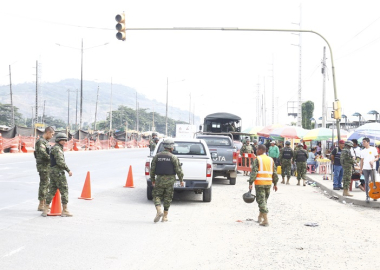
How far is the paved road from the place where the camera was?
6.85m

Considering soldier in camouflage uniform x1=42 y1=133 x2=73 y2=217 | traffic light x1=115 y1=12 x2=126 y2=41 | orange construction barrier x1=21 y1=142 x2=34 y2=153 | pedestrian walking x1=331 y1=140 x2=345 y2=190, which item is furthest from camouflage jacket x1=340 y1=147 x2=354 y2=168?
orange construction barrier x1=21 y1=142 x2=34 y2=153

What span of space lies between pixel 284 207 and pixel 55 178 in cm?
628

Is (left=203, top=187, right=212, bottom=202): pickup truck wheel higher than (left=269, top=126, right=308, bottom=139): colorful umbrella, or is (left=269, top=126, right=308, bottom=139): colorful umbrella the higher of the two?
(left=269, top=126, right=308, bottom=139): colorful umbrella

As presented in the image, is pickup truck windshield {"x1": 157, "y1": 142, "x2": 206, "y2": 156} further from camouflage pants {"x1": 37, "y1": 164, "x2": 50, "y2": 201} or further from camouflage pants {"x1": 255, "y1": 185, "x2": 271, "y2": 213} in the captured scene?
camouflage pants {"x1": 37, "y1": 164, "x2": 50, "y2": 201}

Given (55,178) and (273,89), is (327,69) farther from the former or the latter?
(273,89)

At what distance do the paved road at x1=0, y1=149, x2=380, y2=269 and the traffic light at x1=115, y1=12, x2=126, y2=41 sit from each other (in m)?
5.44

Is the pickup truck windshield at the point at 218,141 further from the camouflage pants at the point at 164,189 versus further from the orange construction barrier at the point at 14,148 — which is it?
the orange construction barrier at the point at 14,148

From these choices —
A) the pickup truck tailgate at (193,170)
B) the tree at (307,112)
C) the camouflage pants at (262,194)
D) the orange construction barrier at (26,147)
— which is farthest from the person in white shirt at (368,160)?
the tree at (307,112)

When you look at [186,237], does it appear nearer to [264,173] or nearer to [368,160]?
[264,173]

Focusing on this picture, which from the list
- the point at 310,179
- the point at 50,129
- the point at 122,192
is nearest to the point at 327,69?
the point at 310,179

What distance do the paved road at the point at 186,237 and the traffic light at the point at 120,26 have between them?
5.44 meters

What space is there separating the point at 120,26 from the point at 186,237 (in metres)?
9.59

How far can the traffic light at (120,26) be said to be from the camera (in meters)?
16.3

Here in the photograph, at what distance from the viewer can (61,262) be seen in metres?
6.59
